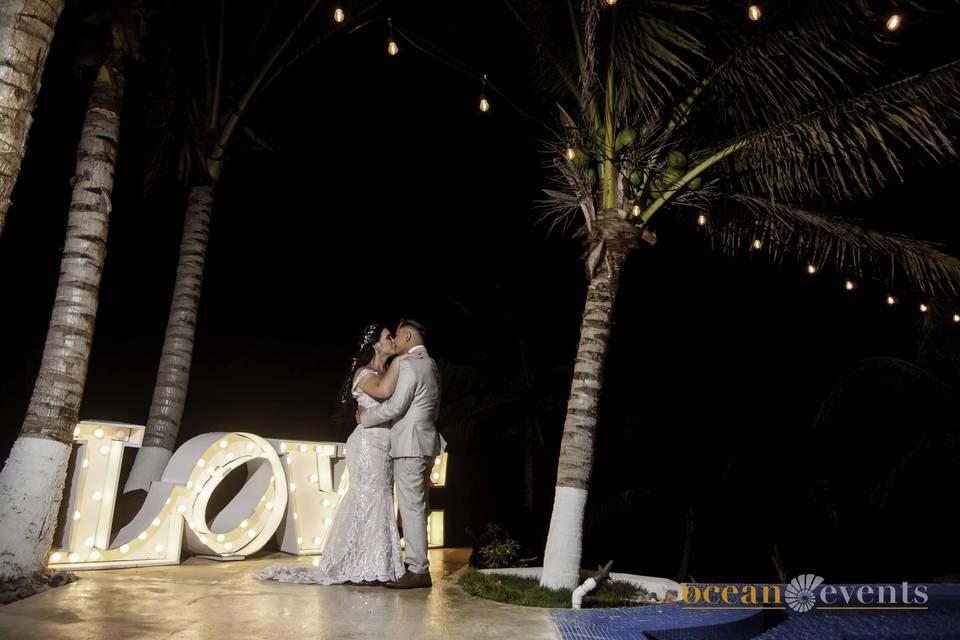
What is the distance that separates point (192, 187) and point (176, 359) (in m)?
2.30

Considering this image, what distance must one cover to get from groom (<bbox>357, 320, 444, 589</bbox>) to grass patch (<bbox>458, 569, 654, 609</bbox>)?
533 millimetres

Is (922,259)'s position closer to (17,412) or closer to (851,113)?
(851,113)

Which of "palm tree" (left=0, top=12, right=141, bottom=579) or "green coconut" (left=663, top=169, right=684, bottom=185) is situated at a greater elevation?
"green coconut" (left=663, top=169, right=684, bottom=185)

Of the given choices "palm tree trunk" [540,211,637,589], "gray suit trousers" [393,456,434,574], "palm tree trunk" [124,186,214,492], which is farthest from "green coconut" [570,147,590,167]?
"palm tree trunk" [124,186,214,492]

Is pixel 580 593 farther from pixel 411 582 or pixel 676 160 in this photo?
pixel 676 160

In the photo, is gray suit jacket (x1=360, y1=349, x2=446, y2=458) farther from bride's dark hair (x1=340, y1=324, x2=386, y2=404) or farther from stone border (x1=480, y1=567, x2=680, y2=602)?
stone border (x1=480, y1=567, x2=680, y2=602)

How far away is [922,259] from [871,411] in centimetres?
1046

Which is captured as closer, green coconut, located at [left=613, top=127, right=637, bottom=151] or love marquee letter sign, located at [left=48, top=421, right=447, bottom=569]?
love marquee letter sign, located at [left=48, top=421, right=447, bottom=569]

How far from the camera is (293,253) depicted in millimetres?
14883

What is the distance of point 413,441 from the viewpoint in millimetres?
7230

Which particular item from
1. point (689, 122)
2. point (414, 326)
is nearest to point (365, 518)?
point (414, 326)

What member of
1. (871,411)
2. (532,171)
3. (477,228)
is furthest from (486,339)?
(871,411)

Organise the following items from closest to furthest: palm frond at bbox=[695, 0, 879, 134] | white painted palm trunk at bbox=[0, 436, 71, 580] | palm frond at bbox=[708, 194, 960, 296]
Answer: white painted palm trunk at bbox=[0, 436, 71, 580]
palm frond at bbox=[695, 0, 879, 134]
palm frond at bbox=[708, 194, 960, 296]

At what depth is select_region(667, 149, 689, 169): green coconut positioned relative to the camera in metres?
8.53
